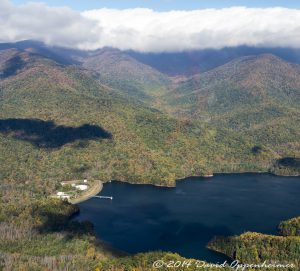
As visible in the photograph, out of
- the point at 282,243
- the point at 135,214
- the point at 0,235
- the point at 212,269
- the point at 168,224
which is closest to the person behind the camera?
the point at 212,269

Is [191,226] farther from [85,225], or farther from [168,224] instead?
[85,225]

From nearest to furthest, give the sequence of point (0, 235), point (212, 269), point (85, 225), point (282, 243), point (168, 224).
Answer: point (212, 269)
point (282, 243)
point (0, 235)
point (85, 225)
point (168, 224)

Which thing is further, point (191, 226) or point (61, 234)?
point (191, 226)

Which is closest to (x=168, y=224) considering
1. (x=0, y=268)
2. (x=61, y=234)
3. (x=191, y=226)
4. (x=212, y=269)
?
(x=191, y=226)

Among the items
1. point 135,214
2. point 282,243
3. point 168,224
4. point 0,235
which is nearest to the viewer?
point 282,243

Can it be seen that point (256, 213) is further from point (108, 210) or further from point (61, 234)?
point (61, 234)

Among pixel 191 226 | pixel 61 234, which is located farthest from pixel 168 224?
pixel 61 234

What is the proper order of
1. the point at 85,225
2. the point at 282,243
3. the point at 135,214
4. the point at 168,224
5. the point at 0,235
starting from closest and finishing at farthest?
the point at 282,243
the point at 0,235
the point at 85,225
the point at 168,224
the point at 135,214

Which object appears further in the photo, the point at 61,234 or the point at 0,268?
the point at 61,234
